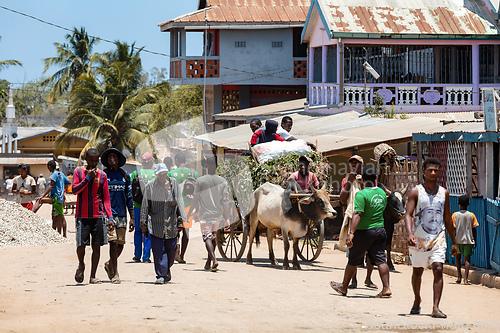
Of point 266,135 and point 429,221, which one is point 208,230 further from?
point 429,221

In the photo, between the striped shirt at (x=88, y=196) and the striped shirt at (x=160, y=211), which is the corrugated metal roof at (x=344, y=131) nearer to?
the striped shirt at (x=160, y=211)

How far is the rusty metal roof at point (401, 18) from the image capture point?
25953 mm

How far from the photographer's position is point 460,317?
8.54 metres

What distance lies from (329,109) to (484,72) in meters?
6.04

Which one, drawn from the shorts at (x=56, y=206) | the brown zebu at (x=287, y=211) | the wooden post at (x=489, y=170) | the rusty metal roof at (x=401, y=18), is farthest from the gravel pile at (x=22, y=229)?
the rusty metal roof at (x=401, y=18)

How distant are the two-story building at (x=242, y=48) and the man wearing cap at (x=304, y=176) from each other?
20549 mm

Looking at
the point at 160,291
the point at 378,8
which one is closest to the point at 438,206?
the point at 160,291

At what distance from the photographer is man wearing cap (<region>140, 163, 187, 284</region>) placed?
10648 mm

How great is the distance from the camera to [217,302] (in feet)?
29.8

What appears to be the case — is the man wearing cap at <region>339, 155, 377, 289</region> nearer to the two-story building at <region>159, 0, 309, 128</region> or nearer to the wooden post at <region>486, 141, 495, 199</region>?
the wooden post at <region>486, 141, 495, 199</region>

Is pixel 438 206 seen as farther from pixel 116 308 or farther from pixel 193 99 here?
pixel 193 99

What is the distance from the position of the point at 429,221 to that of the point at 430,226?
6 cm

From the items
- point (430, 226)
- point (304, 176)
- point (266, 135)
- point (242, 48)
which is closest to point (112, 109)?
point (242, 48)

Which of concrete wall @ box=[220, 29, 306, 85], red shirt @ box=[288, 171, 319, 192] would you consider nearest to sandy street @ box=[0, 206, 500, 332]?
red shirt @ box=[288, 171, 319, 192]
